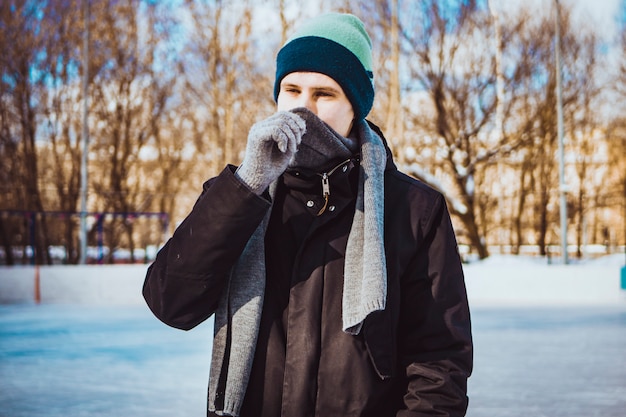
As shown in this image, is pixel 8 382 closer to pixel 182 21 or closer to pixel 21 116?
pixel 21 116

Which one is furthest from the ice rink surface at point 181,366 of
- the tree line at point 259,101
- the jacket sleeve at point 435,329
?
the tree line at point 259,101

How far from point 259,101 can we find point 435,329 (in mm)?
19888

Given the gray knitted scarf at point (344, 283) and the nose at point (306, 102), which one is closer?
the gray knitted scarf at point (344, 283)

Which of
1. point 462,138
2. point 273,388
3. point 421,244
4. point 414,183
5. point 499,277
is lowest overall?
point 499,277

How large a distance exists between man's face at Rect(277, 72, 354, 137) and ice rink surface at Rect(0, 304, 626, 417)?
2797mm

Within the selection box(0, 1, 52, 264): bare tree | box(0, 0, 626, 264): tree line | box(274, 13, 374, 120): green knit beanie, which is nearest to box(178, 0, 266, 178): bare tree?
box(0, 0, 626, 264): tree line

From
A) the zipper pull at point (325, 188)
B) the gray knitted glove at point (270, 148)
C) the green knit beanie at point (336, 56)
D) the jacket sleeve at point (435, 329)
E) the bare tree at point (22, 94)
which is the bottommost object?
the jacket sleeve at point (435, 329)

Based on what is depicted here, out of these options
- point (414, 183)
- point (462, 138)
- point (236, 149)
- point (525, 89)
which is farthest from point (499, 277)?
point (236, 149)

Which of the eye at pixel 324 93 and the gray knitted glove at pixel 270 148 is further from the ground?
the eye at pixel 324 93

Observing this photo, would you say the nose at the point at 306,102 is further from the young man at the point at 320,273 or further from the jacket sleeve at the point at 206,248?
the jacket sleeve at the point at 206,248

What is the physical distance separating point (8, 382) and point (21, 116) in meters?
14.7

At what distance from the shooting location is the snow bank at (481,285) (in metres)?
10.9

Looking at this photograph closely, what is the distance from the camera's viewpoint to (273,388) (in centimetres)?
141

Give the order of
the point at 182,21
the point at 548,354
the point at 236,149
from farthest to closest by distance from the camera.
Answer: the point at 236,149 < the point at 182,21 < the point at 548,354
